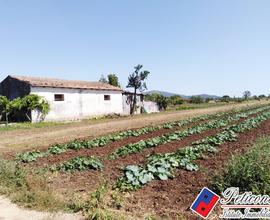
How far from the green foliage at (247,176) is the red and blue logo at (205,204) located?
0.47 meters

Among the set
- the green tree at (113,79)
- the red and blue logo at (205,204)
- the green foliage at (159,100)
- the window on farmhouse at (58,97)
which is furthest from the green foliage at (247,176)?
the green tree at (113,79)

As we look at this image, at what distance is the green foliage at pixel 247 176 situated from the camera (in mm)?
5266

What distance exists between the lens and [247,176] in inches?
213

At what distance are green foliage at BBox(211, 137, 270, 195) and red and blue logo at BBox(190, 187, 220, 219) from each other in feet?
1.54

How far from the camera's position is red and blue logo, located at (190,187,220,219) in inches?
189

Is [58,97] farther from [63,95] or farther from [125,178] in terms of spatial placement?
[125,178]

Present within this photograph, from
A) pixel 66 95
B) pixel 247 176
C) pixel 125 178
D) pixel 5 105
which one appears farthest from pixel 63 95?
pixel 247 176

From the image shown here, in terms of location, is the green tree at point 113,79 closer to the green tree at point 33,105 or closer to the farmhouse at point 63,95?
the farmhouse at point 63,95

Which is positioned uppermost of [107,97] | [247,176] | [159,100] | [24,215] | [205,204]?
[107,97]

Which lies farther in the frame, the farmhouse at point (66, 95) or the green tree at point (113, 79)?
the green tree at point (113, 79)

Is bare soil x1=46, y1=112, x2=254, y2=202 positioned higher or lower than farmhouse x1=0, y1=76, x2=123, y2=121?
lower

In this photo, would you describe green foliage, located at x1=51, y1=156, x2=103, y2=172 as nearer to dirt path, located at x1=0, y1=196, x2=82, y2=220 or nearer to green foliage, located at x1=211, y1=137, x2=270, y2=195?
dirt path, located at x1=0, y1=196, x2=82, y2=220

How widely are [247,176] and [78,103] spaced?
23.1m

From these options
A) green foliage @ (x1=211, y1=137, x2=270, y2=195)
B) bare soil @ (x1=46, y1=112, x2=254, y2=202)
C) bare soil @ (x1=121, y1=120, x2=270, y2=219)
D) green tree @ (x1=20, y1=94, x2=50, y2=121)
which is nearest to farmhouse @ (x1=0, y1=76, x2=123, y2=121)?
green tree @ (x1=20, y1=94, x2=50, y2=121)
